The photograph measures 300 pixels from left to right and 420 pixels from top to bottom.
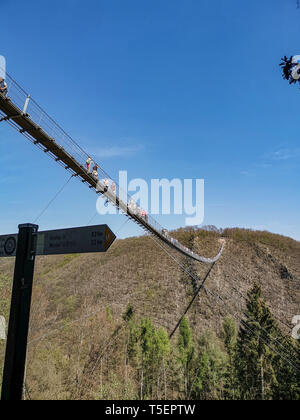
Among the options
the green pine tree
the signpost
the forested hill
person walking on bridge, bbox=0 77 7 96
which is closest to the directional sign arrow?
the signpost

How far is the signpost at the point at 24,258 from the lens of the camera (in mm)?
2143

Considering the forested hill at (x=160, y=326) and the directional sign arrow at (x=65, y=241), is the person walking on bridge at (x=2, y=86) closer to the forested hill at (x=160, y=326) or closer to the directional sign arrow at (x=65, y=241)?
the directional sign arrow at (x=65, y=241)

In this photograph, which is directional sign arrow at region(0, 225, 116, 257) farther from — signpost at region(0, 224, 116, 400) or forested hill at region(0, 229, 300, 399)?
forested hill at region(0, 229, 300, 399)

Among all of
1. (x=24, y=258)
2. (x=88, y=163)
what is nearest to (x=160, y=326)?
(x=88, y=163)

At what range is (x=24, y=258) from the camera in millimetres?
2395

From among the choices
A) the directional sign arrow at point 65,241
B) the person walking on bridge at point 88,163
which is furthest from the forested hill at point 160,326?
the directional sign arrow at point 65,241

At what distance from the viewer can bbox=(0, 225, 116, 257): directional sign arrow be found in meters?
2.60

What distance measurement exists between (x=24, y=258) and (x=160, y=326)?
33.9 meters

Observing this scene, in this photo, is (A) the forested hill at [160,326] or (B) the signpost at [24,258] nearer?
(B) the signpost at [24,258]

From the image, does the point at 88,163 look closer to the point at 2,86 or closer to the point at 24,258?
the point at 2,86
